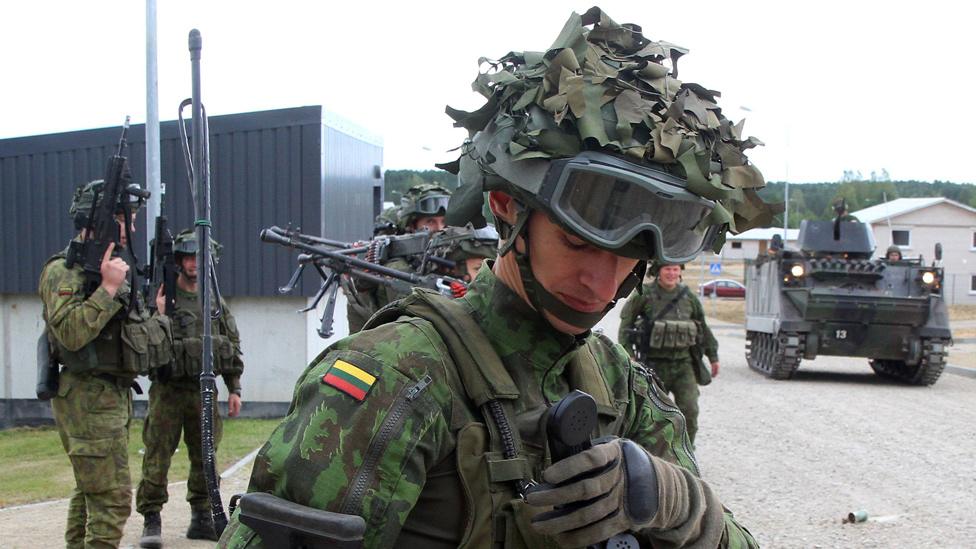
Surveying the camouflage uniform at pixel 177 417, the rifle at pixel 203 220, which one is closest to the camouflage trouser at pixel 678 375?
the camouflage uniform at pixel 177 417

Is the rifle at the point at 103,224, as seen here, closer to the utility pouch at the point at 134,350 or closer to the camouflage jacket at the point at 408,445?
the utility pouch at the point at 134,350

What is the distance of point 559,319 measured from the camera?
6.76ft

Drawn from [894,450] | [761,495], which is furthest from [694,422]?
[894,450]

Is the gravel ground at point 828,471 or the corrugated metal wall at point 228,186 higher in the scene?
the corrugated metal wall at point 228,186

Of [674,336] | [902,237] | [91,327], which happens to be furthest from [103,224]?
[902,237]

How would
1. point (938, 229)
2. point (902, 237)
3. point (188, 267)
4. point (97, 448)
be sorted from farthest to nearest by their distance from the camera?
point (902, 237) → point (938, 229) → point (188, 267) → point (97, 448)

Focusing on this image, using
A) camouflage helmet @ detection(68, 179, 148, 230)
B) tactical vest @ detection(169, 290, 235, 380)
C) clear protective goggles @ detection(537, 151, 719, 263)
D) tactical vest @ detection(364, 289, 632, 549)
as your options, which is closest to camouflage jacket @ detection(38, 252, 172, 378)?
camouflage helmet @ detection(68, 179, 148, 230)

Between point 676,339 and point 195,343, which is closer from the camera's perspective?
point 195,343

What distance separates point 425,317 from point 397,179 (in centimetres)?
3836

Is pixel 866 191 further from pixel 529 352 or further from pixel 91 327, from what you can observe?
pixel 529 352

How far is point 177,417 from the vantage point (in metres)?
7.08

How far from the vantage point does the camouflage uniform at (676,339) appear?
9.59 metres

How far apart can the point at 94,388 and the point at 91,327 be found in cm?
41

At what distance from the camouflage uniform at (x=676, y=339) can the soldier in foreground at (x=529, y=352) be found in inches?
294
